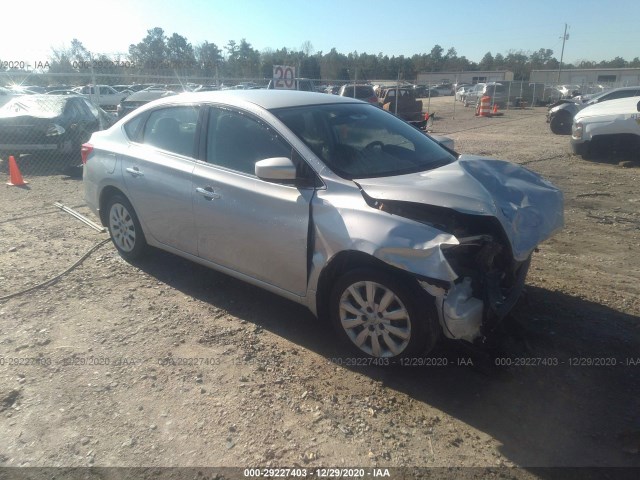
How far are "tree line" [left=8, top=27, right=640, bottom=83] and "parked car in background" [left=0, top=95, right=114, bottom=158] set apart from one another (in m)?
1.87

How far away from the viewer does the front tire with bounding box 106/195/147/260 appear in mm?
4965

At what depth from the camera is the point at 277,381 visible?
328cm

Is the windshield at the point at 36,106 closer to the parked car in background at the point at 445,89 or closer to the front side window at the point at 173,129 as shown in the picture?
the front side window at the point at 173,129

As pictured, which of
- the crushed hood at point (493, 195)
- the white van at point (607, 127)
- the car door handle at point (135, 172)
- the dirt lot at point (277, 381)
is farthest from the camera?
the white van at point (607, 127)

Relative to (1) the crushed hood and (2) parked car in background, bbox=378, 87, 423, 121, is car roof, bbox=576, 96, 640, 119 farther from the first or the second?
(2) parked car in background, bbox=378, 87, 423, 121

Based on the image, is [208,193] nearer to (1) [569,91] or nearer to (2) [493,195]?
(2) [493,195]

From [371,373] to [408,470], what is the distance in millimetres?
858

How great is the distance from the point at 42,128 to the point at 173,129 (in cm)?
711

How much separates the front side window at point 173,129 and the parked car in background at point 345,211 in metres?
0.01

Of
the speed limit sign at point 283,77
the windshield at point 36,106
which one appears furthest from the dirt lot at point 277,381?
the speed limit sign at point 283,77

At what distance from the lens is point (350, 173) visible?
3.56 metres

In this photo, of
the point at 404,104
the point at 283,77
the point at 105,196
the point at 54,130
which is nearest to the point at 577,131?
the point at 283,77

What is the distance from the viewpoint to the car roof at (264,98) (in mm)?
4094

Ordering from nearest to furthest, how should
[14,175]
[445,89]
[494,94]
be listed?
[14,175] < [494,94] < [445,89]
